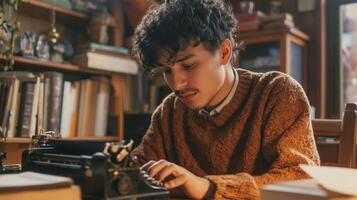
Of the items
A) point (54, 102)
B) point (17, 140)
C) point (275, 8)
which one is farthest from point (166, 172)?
point (275, 8)

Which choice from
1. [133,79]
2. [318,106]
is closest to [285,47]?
[318,106]

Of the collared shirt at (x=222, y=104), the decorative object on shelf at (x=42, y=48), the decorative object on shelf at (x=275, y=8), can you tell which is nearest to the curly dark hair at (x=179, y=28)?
the collared shirt at (x=222, y=104)

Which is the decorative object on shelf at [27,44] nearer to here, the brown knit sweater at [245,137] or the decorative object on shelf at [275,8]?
the brown knit sweater at [245,137]

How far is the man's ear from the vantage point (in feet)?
4.21

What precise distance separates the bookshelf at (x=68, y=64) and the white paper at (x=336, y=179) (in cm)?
190

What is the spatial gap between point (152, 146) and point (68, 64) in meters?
1.35

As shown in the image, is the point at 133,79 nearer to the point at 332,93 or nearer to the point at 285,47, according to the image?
the point at 285,47

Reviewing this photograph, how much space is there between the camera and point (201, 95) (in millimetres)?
1189

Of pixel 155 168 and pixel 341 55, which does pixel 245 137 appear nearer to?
pixel 155 168

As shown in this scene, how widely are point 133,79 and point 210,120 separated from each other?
5.65 feet

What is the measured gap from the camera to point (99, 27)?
269 centimetres

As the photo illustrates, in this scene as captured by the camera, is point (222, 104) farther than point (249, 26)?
No

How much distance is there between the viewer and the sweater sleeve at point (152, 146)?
4.48 feet

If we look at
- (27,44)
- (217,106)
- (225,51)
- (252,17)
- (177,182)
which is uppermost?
(252,17)
